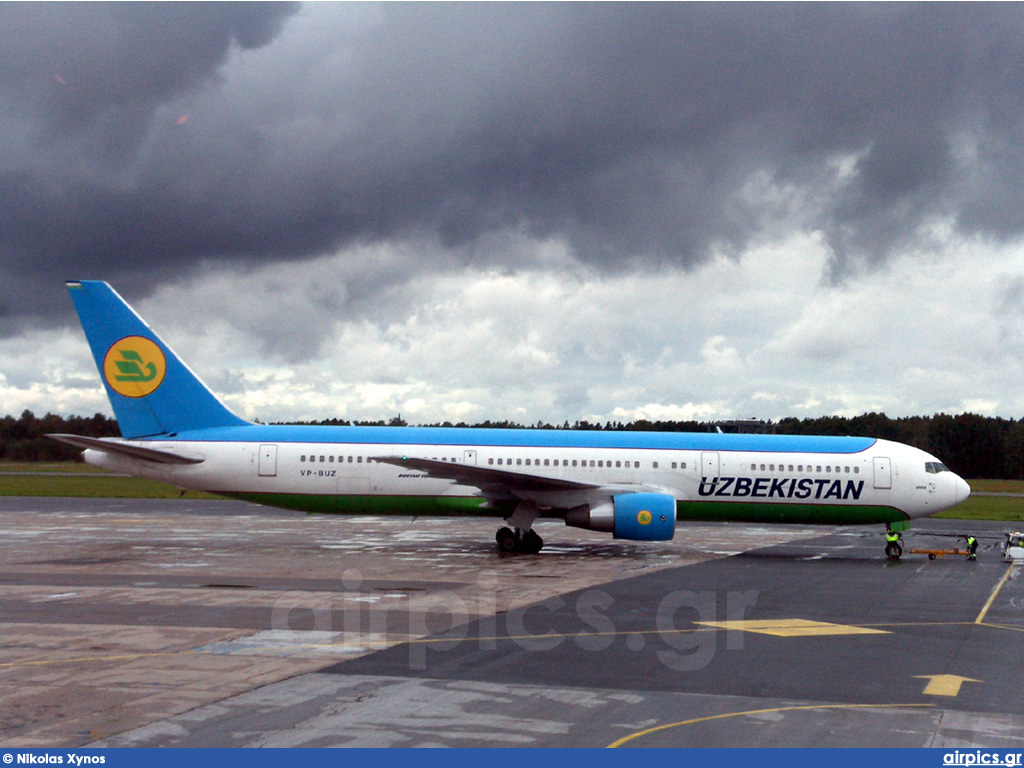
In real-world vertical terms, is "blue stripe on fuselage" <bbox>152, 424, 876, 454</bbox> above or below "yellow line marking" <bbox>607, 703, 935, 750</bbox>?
above

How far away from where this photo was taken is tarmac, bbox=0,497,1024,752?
9.44 metres

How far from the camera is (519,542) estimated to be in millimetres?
27156

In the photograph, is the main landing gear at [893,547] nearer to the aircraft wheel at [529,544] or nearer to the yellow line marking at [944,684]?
the aircraft wheel at [529,544]

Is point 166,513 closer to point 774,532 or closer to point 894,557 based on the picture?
point 774,532

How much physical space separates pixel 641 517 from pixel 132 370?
1750cm

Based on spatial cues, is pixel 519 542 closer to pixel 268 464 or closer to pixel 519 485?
pixel 519 485

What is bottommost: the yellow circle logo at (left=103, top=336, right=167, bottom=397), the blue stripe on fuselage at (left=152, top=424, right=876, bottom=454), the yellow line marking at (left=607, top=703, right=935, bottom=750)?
the yellow line marking at (left=607, top=703, right=935, bottom=750)

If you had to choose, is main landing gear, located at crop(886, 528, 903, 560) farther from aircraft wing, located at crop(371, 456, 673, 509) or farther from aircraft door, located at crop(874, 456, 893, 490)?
aircraft wing, located at crop(371, 456, 673, 509)

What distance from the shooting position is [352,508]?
28.6 m

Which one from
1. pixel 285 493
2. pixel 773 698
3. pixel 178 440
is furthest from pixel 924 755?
pixel 178 440

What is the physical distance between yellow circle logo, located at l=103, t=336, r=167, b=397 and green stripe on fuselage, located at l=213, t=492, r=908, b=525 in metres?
4.90

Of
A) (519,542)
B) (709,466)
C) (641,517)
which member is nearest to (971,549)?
(709,466)

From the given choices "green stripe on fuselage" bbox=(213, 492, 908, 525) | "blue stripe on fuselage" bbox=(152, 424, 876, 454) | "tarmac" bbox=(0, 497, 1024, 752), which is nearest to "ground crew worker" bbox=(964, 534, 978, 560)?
"tarmac" bbox=(0, 497, 1024, 752)

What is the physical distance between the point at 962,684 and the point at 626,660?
4.50 meters
